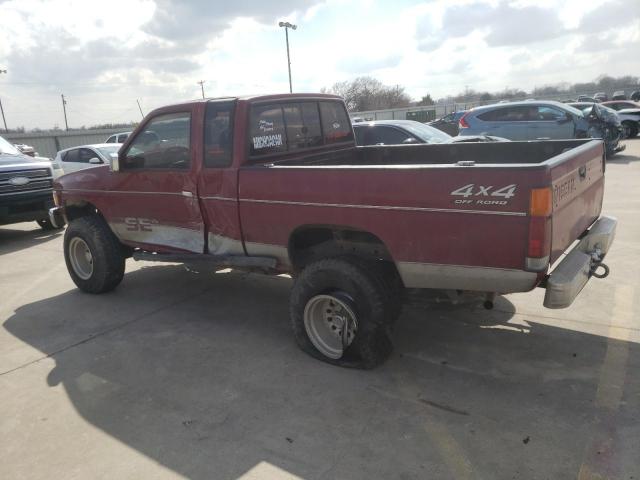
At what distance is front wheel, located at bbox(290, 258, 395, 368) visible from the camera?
3.64m

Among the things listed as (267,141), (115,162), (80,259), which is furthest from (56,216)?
(267,141)

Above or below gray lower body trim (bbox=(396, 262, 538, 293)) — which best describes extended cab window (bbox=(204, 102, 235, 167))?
above

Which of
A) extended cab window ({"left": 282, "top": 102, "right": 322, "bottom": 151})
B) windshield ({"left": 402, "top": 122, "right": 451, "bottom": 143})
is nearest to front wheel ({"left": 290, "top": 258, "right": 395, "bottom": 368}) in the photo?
extended cab window ({"left": 282, "top": 102, "right": 322, "bottom": 151})

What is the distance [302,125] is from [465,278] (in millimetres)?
2431

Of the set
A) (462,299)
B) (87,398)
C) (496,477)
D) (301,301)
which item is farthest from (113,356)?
(496,477)

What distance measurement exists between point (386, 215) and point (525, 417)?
4.95 feet

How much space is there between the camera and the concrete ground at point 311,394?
285 cm

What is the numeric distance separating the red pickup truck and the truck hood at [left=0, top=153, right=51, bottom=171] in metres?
3.91

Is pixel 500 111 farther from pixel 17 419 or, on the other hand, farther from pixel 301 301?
pixel 17 419

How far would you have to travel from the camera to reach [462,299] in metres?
3.67

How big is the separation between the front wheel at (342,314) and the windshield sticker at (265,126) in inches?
52.7

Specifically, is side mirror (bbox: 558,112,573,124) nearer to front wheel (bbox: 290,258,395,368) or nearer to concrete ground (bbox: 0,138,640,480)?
concrete ground (bbox: 0,138,640,480)

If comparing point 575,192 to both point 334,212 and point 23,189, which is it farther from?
point 23,189

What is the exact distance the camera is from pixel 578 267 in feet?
10.8
